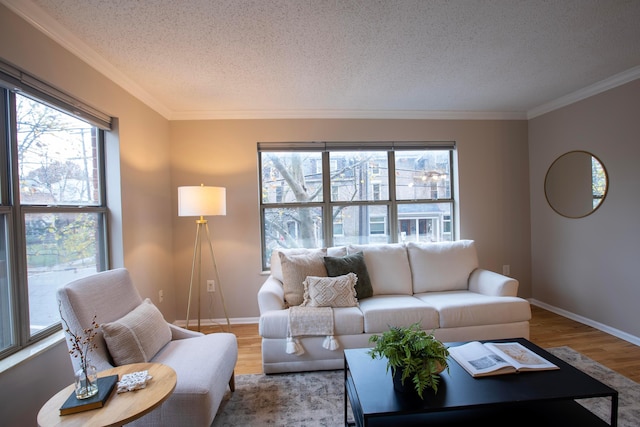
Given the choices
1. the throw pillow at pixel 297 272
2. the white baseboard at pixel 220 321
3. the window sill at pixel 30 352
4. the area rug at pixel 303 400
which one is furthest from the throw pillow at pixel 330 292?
the window sill at pixel 30 352

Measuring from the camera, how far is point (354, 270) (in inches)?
104

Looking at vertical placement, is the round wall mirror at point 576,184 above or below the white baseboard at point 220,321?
above

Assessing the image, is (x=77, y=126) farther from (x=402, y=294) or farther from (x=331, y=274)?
(x=402, y=294)

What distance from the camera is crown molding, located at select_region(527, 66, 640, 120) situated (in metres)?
2.54

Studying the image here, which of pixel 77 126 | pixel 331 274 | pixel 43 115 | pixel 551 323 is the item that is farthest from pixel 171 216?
pixel 551 323

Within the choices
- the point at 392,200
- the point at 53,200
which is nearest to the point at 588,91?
the point at 392,200

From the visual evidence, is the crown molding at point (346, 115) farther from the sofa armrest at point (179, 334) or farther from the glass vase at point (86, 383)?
the glass vase at point (86, 383)

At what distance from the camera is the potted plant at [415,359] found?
128cm

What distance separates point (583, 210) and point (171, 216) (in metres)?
4.39

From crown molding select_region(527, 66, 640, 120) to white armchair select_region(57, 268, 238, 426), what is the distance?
3982 millimetres

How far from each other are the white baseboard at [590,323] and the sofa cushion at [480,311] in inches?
42.9

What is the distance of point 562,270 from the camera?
10.6ft

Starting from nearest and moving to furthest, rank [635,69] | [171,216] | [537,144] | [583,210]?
1. [635,69]
2. [583,210]
3. [171,216]
4. [537,144]

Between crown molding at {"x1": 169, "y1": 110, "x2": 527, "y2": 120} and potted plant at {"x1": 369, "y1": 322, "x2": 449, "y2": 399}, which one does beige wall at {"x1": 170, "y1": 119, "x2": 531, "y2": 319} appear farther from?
potted plant at {"x1": 369, "y1": 322, "x2": 449, "y2": 399}
